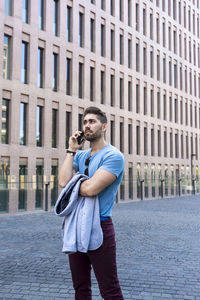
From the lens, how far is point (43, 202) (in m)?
20.4

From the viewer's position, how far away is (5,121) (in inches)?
768

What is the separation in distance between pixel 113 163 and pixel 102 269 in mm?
799

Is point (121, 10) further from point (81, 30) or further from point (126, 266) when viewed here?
point (126, 266)

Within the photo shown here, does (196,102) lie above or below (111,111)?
above

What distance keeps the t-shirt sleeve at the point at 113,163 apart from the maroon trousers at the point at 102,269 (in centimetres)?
41

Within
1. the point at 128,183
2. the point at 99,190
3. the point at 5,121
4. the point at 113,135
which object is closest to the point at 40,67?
the point at 5,121

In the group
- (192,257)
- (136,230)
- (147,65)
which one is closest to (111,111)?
(147,65)

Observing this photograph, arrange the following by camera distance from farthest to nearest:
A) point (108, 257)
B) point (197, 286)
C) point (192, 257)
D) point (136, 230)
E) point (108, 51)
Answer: point (108, 51)
point (136, 230)
point (192, 257)
point (197, 286)
point (108, 257)

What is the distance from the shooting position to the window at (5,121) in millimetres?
19344

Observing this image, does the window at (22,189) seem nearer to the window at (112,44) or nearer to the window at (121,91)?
the window at (121,91)

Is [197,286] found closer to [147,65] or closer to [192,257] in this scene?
[192,257]

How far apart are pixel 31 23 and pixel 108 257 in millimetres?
20248

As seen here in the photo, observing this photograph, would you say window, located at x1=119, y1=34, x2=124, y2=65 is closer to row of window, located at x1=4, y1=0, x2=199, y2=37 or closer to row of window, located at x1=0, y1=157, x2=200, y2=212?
row of window, located at x1=4, y1=0, x2=199, y2=37

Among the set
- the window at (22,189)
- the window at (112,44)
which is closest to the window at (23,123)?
the window at (22,189)
